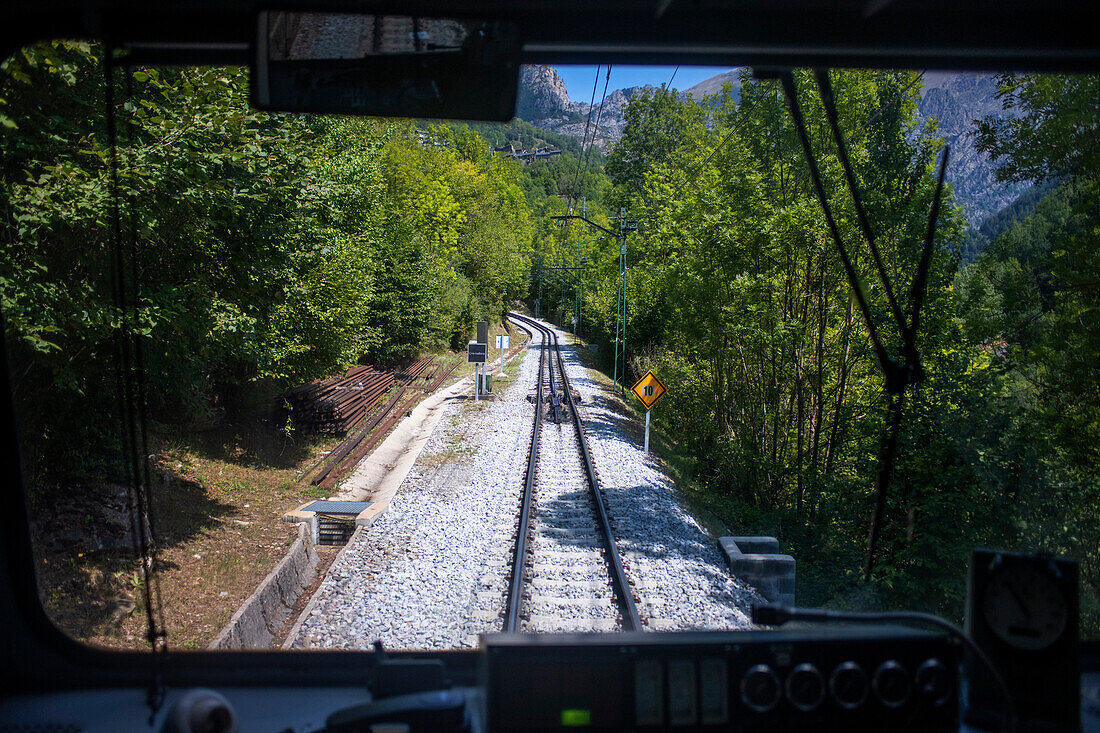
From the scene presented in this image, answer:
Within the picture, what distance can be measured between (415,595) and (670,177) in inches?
1174

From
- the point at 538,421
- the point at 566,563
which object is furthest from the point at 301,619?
the point at 538,421

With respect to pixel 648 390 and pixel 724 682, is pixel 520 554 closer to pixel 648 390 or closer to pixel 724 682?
pixel 724 682

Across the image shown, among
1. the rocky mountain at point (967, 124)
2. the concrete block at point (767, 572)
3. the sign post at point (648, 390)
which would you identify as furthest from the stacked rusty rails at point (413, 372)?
the concrete block at point (767, 572)

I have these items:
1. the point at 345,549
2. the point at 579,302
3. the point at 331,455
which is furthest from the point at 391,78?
the point at 579,302

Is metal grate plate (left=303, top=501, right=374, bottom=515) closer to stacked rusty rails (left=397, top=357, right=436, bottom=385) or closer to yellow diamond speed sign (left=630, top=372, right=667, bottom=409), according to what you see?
yellow diamond speed sign (left=630, top=372, right=667, bottom=409)

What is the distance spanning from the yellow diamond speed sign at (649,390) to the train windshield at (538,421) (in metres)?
0.10

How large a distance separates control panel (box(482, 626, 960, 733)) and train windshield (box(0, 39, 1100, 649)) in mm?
769

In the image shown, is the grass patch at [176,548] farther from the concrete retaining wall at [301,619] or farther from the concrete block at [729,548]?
the concrete block at [729,548]

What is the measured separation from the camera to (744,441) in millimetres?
14555

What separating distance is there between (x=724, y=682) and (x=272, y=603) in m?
7.35

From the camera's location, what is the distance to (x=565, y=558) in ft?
28.3

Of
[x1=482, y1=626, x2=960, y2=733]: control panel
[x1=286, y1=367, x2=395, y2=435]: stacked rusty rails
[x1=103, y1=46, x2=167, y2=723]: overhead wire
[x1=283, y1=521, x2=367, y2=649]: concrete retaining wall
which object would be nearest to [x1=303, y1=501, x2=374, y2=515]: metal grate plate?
[x1=283, y1=521, x2=367, y2=649]: concrete retaining wall

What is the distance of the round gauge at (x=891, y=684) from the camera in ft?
6.00

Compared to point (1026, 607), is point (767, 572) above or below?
below
